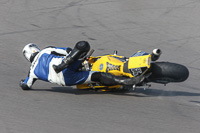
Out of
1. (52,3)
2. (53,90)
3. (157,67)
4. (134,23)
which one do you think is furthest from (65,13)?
(157,67)

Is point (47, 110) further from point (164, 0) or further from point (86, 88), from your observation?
point (164, 0)

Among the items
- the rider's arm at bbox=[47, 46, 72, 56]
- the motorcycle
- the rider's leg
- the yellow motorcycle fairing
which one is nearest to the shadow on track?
the yellow motorcycle fairing

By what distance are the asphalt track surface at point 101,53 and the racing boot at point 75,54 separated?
0.53 metres

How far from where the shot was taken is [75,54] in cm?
702

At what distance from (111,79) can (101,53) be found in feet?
11.1

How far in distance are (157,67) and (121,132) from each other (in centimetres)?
166

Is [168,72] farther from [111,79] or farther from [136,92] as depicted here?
[136,92]

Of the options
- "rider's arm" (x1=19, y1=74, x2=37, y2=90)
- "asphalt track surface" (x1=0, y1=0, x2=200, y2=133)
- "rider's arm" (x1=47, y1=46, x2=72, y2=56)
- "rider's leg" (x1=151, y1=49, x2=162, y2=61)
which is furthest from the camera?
"rider's arm" (x1=47, y1=46, x2=72, y2=56)

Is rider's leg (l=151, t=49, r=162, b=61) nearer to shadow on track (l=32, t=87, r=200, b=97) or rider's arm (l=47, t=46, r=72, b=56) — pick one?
shadow on track (l=32, t=87, r=200, b=97)

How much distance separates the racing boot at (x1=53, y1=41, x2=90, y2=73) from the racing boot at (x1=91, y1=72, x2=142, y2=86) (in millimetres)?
447

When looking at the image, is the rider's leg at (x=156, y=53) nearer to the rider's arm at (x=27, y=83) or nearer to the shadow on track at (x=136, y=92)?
the shadow on track at (x=136, y=92)

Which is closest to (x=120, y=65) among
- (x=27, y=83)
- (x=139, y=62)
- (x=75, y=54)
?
(x=139, y=62)

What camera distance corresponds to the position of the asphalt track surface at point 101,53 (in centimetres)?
589

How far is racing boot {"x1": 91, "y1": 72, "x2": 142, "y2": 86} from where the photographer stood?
22.3 feet
